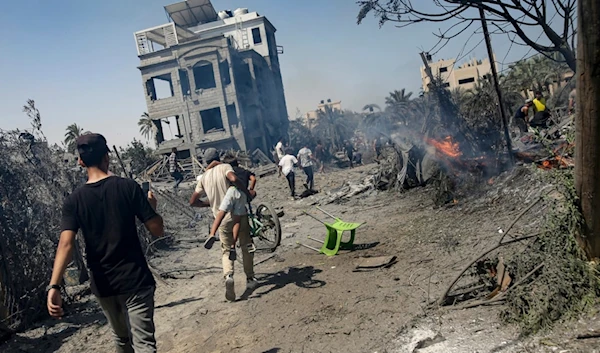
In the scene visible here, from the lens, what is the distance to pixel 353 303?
15.2 feet

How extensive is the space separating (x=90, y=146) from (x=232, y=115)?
32773mm

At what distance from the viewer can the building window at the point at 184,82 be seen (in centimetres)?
3584

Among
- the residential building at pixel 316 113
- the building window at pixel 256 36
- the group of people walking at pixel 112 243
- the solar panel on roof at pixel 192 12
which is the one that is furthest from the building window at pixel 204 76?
the group of people walking at pixel 112 243

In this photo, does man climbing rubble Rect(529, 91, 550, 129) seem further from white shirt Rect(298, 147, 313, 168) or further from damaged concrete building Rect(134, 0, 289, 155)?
damaged concrete building Rect(134, 0, 289, 155)

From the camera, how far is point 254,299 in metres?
5.48

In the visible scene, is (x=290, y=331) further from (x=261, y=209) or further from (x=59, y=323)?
(x=261, y=209)

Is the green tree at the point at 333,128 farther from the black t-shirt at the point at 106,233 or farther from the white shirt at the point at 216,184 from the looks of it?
the black t-shirt at the point at 106,233

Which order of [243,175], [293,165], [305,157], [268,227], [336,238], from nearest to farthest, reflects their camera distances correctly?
[243,175]
[336,238]
[268,227]
[293,165]
[305,157]

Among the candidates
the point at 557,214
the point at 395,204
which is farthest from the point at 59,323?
the point at 395,204

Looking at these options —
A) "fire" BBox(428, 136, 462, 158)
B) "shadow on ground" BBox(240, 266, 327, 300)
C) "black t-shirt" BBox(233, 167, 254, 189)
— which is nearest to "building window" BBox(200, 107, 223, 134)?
"fire" BBox(428, 136, 462, 158)

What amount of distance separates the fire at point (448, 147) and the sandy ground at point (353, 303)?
1240 mm

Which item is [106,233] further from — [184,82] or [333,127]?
[184,82]

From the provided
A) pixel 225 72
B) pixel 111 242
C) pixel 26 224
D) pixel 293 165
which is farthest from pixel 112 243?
pixel 225 72

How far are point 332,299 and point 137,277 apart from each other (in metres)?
2.44
